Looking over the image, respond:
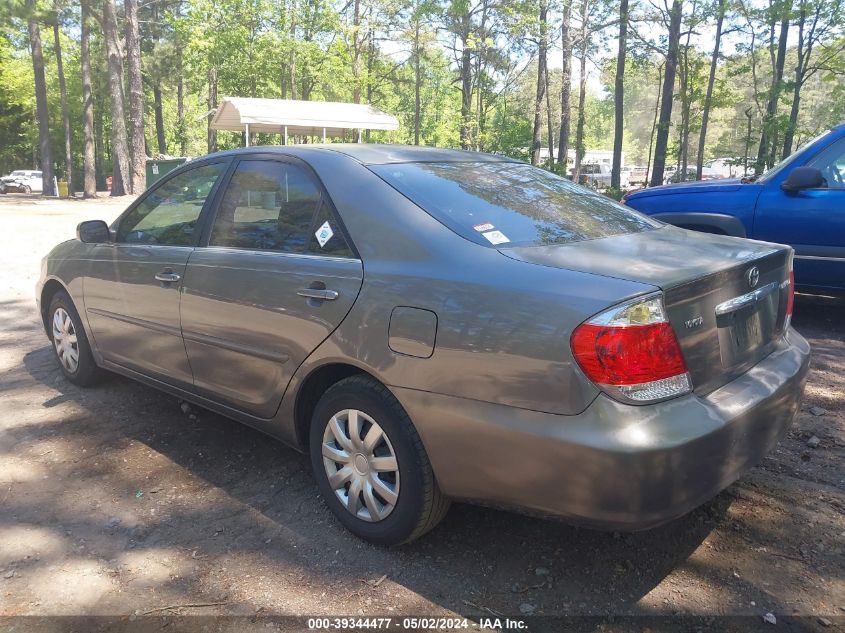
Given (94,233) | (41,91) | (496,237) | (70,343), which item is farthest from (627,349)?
(41,91)

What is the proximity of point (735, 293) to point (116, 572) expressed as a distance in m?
2.69

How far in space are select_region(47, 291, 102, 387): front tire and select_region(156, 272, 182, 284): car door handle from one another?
1236 millimetres

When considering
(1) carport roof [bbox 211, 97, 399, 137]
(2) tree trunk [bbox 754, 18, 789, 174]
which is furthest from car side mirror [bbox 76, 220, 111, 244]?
(1) carport roof [bbox 211, 97, 399, 137]

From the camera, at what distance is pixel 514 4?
28781 mm

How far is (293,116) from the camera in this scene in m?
24.5

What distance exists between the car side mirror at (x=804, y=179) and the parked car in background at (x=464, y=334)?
9.48 ft

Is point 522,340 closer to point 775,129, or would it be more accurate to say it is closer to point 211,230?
point 211,230

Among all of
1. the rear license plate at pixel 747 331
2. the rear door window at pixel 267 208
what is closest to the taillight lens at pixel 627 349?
the rear license plate at pixel 747 331

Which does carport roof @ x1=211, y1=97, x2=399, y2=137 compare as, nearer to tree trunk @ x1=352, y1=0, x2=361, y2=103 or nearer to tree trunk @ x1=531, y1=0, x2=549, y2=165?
tree trunk @ x1=531, y1=0, x2=549, y2=165

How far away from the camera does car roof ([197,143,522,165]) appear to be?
3.24 m

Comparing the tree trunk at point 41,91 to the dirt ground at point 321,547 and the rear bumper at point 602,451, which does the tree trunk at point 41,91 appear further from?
the rear bumper at point 602,451

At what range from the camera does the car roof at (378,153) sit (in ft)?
10.6

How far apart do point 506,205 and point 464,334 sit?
88 centimetres

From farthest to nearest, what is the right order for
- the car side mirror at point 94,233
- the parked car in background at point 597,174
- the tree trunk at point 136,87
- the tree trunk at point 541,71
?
the parked car in background at point 597,174 < the tree trunk at point 541,71 < the tree trunk at point 136,87 < the car side mirror at point 94,233
